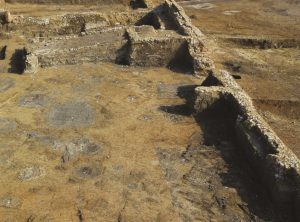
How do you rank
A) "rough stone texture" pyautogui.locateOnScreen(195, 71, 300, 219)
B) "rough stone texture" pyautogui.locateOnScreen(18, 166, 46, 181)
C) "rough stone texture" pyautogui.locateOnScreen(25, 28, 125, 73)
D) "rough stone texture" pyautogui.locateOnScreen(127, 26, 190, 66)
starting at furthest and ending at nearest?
"rough stone texture" pyautogui.locateOnScreen(127, 26, 190, 66), "rough stone texture" pyautogui.locateOnScreen(25, 28, 125, 73), "rough stone texture" pyautogui.locateOnScreen(18, 166, 46, 181), "rough stone texture" pyautogui.locateOnScreen(195, 71, 300, 219)

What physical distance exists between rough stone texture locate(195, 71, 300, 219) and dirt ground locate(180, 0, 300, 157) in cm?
178

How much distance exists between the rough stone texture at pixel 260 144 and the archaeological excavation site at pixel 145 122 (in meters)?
0.03

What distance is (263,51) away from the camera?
1739 centimetres

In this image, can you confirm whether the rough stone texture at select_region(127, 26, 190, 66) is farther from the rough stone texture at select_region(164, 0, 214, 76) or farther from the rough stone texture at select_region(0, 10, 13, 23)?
the rough stone texture at select_region(0, 10, 13, 23)

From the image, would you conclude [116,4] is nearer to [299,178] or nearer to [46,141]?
[46,141]

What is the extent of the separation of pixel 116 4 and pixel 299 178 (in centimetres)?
1501

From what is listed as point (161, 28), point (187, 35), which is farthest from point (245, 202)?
point (161, 28)

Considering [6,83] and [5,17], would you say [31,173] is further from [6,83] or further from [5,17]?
[5,17]

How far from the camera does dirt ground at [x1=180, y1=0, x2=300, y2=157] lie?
13.0 m

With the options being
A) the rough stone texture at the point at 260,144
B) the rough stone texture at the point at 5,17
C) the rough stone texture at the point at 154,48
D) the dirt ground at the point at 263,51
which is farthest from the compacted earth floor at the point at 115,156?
the rough stone texture at the point at 5,17

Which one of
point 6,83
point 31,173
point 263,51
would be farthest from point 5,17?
point 263,51

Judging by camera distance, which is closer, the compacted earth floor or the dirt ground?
the compacted earth floor

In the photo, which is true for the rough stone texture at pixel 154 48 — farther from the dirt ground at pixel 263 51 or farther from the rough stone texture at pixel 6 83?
the rough stone texture at pixel 6 83

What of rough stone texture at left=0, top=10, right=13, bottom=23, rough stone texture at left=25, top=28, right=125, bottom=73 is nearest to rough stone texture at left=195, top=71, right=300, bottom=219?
rough stone texture at left=25, top=28, right=125, bottom=73
